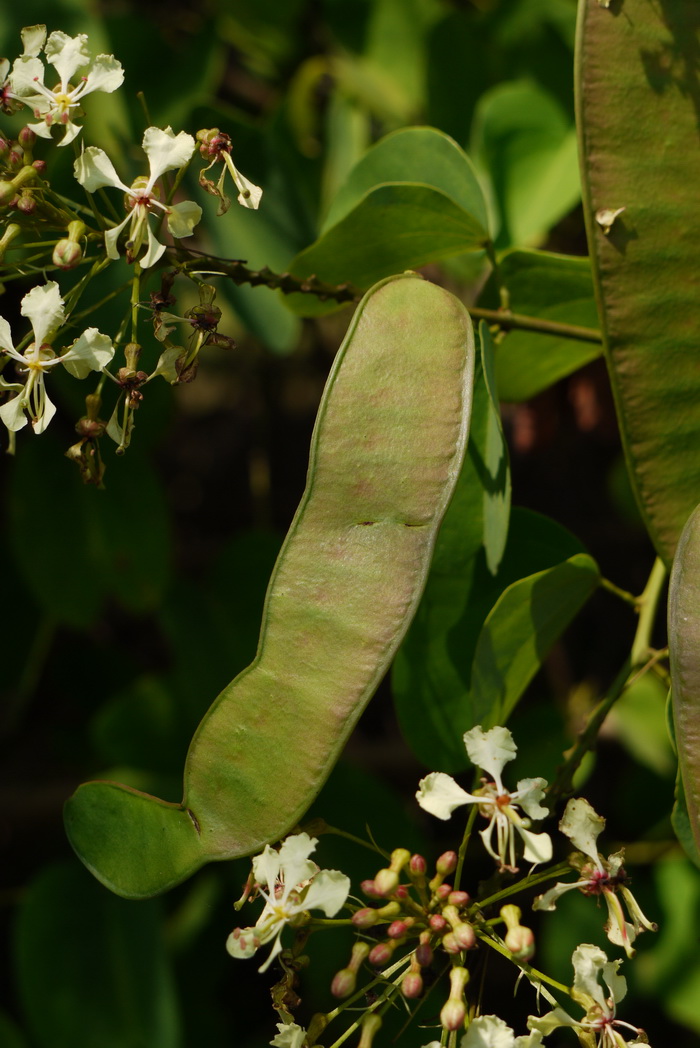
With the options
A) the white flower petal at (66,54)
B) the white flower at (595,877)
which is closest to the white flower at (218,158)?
the white flower petal at (66,54)

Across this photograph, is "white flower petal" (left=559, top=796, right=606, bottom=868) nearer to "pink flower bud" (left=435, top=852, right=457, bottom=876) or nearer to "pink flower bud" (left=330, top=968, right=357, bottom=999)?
"pink flower bud" (left=435, top=852, right=457, bottom=876)

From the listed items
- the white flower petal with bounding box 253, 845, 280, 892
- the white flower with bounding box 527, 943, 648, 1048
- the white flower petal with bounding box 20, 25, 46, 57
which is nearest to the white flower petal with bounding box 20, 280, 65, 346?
the white flower petal with bounding box 20, 25, 46, 57

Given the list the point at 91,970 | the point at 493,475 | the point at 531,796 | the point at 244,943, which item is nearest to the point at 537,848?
the point at 531,796

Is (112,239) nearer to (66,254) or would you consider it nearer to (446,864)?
(66,254)

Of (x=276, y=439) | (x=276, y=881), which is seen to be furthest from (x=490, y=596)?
(x=276, y=439)

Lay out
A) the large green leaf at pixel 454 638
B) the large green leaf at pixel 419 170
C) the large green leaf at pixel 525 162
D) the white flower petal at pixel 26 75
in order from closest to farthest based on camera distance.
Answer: the white flower petal at pixel 26 75 < the large green leaf at pixel 454 638 < the large green leaf at pixel 419 170 < the large green leaf at pixel 525 162

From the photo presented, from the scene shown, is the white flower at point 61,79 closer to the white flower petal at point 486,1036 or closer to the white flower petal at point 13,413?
Result: the white flower petal at point 13,413

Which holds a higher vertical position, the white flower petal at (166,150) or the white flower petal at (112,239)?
the white flower petal at (166,150)
